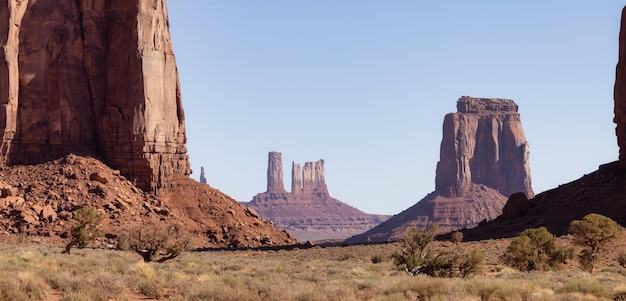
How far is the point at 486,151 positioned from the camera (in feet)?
588

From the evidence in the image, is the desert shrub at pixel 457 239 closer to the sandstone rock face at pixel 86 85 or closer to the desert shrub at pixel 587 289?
the sandstone rock face at pixel 86 85

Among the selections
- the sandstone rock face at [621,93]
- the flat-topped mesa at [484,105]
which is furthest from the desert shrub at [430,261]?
the flat-topped mesa at [484,105]

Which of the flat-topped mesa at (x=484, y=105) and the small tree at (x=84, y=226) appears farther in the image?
the flat-topped mesa at (x=484, y=105)

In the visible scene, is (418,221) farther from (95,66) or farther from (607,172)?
(95,66)

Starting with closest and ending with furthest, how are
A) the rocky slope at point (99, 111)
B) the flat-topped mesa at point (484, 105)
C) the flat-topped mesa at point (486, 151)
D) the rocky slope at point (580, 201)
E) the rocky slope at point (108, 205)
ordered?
the rocky slope at point (108, 205) < the rocky slope at point (99, 111) < the rocky slope at point (580, 201) < the flat-topped mesa at point (486, 151) < the flat-topped mesa at point (484, 105)

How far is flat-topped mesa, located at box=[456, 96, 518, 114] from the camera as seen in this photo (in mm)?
183125

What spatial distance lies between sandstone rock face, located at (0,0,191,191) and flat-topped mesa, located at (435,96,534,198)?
11164 cm

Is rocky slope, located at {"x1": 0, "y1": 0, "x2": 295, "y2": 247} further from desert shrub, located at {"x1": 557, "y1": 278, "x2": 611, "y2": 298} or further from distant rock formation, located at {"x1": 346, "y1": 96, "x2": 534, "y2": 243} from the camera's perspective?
distant rock formation, located at {"x1": 346, "y1": 96, "x2": 534, "y2": 243}

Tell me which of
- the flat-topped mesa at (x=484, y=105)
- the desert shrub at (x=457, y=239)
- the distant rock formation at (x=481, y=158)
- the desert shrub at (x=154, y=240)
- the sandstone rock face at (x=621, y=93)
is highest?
the flat-topped mesa at (x=484, y=105)

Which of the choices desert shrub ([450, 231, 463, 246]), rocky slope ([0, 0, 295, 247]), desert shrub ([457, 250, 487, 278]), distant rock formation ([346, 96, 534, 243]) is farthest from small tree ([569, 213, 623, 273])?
distant rock formation ([346, 96, 534, 243])

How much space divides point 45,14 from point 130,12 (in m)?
5.67

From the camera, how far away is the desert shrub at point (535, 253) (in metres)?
42.1

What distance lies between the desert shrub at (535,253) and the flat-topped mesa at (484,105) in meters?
138

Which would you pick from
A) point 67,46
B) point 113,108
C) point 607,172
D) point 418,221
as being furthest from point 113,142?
point 418,221
